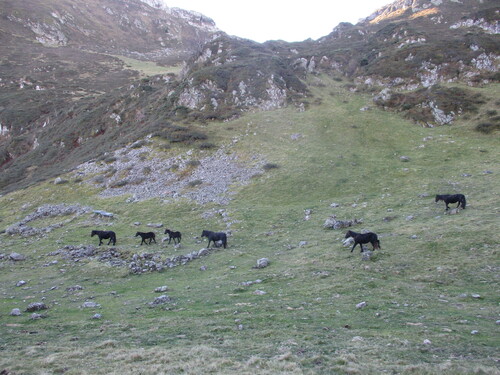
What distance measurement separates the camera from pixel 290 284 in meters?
16.2

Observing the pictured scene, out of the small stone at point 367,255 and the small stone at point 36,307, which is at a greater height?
the small stone at point 367,255

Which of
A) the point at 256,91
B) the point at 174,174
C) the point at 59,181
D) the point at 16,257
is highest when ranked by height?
the point at 256,91

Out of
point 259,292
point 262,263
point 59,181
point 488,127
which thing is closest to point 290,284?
point 259,292

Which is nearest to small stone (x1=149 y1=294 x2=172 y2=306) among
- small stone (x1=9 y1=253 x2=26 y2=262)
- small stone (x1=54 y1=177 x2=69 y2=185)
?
small stone (x1=9 y1=253 x2=26 y2=262)

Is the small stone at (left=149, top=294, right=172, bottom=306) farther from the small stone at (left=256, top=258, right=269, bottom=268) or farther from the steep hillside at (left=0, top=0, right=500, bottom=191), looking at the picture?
the steep hillside at (left=0, top=0, right=500, bottom=191)

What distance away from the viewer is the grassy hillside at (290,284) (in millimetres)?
9219

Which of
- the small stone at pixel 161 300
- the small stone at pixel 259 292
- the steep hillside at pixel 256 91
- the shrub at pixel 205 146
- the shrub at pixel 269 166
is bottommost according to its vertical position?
the small stone at pixel 161 300

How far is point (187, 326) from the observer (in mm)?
12203

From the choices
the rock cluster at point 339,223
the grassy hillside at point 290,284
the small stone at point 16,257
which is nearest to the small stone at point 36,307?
the grassy hillside at point 290,284

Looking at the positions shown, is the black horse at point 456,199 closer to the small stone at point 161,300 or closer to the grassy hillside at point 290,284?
the grassy hillside at point 290,284

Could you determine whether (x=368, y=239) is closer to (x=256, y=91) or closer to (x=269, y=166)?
(x=269, y=166)

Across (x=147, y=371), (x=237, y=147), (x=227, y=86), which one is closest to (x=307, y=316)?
(x=147, y=371)

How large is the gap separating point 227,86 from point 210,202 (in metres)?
35.0

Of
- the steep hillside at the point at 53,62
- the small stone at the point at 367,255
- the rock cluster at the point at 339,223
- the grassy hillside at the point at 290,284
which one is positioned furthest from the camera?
the steep hillside at the point at 53,62
